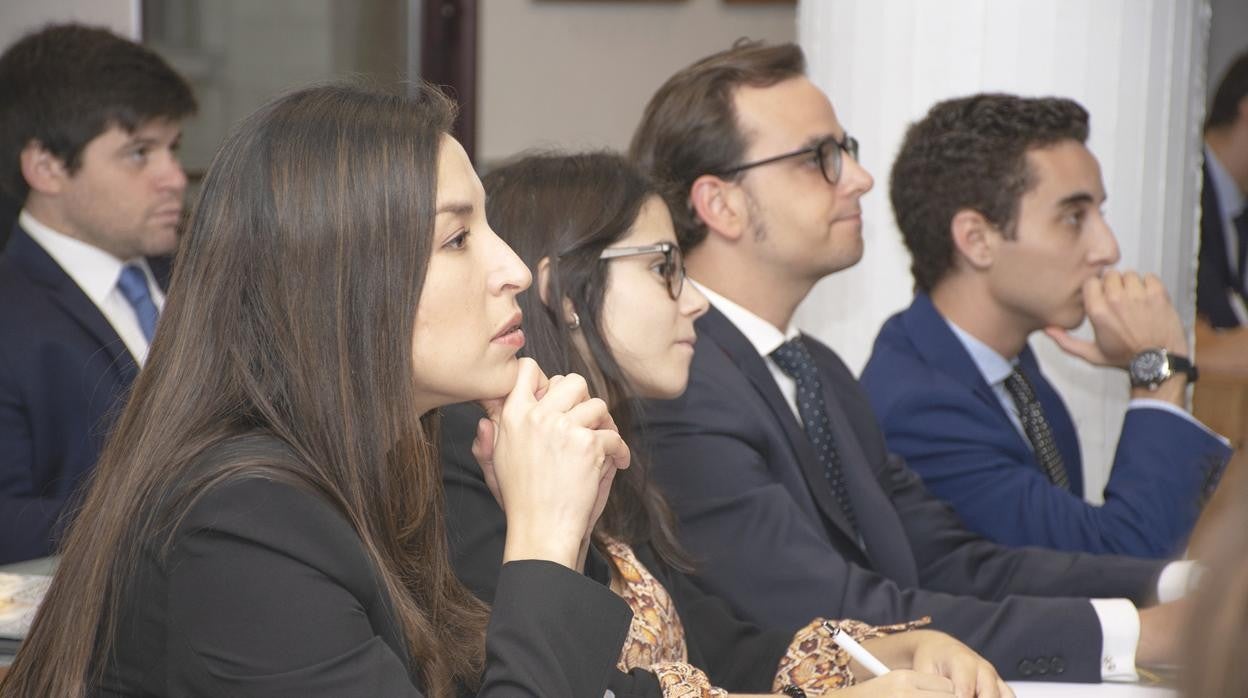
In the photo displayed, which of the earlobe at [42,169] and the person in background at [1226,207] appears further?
the person in background at [1226,207]

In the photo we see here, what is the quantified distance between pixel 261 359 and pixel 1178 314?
2244 mm

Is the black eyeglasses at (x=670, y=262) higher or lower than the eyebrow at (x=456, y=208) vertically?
lower

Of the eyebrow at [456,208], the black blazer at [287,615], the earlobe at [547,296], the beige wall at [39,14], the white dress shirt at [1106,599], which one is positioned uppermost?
the beige wall at [39,14]

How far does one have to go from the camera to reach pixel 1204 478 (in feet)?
8.75

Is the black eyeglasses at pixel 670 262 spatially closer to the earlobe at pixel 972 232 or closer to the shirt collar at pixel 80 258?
the earlobe at pixel 972 232

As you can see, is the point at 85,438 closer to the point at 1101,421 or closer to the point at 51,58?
the point at 51,58

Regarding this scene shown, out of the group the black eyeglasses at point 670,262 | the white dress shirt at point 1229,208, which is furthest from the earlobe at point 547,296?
the white dress shirt at point 1229,208

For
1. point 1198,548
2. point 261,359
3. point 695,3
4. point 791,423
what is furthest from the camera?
point 695,3

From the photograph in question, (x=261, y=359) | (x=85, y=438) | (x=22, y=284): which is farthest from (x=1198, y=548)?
(x=22, y=284)

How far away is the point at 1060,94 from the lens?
304 cm

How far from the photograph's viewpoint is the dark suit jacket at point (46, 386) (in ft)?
8.79

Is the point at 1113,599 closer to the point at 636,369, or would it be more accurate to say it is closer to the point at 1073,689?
the point at 1073,689

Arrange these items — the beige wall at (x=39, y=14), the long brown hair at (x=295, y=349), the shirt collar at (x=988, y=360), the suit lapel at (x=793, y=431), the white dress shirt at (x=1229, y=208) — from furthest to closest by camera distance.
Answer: the white dress shirt at (x=1229, y=208), the beige wall at (x=39, y=14), the shirt collar at (x=988, y=360), the suit lapel at (x=793, y=431), the long brown hair at (x=295, y=349)

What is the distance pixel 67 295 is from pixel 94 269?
199mm
